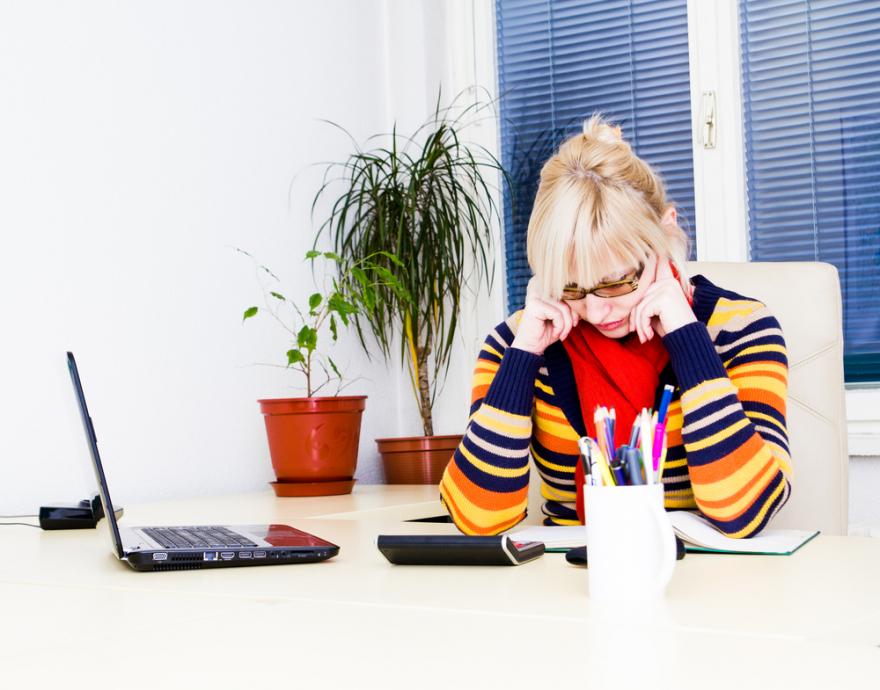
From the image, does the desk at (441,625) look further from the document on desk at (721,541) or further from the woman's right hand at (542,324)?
the woman's right hand at (542,324)

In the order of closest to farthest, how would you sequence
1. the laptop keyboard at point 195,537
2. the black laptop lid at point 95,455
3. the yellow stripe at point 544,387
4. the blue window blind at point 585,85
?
the black laptop lid at point 95,455 < the laptop keyboard at point 195,537 < the yellow stripe at point 544,387 < the blue window blind at point 585,85

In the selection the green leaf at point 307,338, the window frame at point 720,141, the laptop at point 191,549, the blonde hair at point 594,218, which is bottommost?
the laptop at point 191,549

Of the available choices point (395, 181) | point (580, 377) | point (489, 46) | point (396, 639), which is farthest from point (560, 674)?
point (489, 46)

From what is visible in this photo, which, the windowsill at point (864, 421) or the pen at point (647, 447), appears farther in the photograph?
the windowsill at point (864, 421)

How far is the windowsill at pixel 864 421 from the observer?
214 cm

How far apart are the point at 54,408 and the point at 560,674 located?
5.14 ft

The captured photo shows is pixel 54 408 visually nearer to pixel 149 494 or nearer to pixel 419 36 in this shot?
pixel 149 494

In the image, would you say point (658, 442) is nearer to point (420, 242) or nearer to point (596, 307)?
point (596, 307)

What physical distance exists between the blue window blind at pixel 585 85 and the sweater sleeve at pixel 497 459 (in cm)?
136

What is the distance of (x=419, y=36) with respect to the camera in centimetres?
284

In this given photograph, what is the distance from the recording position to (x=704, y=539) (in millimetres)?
976

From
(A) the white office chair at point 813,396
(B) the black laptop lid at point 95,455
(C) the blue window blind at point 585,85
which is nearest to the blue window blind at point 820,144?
(C) the blue window blind at point 585,85

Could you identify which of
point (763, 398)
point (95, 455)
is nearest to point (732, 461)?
point (763, 398)

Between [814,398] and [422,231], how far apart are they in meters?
1.36
